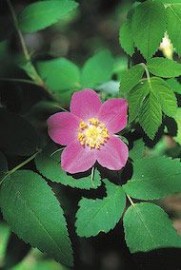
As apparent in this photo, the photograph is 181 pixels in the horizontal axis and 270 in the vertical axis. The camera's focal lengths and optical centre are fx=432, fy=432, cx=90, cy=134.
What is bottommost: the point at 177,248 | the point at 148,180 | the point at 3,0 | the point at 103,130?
the point at 177,248

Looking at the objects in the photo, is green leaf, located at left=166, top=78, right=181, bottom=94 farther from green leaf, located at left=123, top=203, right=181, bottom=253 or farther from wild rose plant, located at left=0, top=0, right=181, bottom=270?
green leaf, located at left=123, top=203, right=181, bottom=253

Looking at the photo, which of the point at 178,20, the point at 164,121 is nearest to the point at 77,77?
the point at 164,121

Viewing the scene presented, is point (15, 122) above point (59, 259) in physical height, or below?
above

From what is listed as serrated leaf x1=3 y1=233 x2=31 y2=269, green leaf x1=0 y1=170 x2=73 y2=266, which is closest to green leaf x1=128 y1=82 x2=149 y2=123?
green leaf x1=0 y1=170 x2=73 y2=266

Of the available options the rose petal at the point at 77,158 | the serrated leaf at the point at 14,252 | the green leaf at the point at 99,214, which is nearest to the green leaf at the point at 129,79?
the rose petal at the point at 77,158

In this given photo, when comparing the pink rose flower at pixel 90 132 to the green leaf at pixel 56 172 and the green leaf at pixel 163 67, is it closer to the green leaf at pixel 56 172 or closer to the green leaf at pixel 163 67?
the green leaf at pixel 56 172

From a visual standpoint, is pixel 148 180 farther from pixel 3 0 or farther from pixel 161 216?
pixel 3 0

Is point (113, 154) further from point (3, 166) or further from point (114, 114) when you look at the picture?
point (3, 166)
